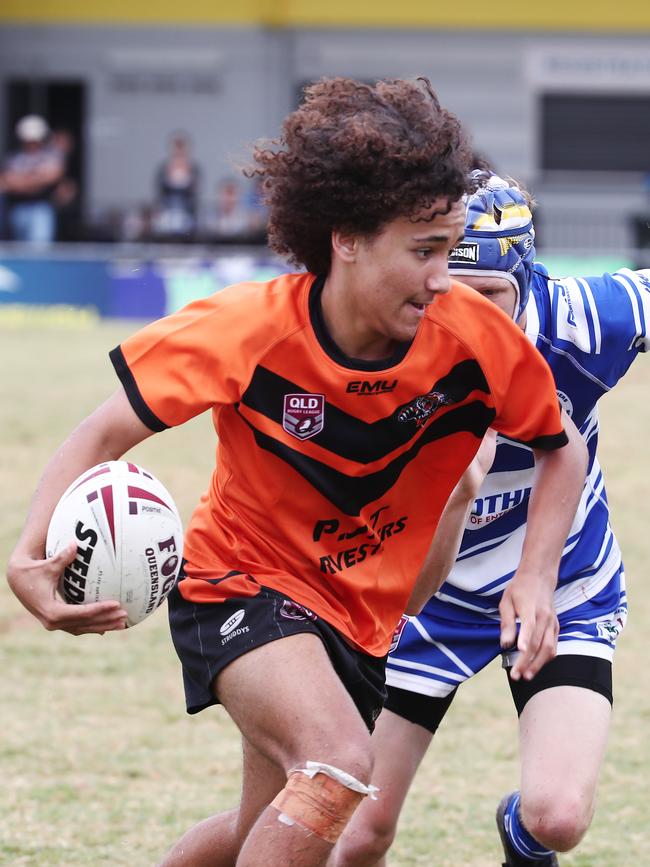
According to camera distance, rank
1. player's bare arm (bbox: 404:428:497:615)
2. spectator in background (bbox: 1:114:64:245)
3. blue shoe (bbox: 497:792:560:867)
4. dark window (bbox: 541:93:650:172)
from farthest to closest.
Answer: dark window (bbox: 541:93:650:172) → spectator in background (bbox: 1:114:64:245) → blue shoe (bbox: 497:792:560:867) → player's bare arm (bbox: 404:428:497:615)

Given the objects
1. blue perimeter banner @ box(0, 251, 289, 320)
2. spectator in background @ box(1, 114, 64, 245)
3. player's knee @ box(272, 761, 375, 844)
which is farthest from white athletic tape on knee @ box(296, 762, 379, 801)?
spectator in background @ box(1, 114, 64, 245)

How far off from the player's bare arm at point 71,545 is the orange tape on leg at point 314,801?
0.53 metres

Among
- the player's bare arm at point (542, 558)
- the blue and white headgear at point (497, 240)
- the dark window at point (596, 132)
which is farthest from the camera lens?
the dark window at point (596, 132)

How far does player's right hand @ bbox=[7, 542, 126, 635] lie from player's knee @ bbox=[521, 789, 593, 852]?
1.21 metres

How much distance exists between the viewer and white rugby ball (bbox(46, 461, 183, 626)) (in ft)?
11.2

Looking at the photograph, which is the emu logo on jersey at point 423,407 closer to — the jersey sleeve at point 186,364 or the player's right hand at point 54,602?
the jersey sleeve at point 186,364

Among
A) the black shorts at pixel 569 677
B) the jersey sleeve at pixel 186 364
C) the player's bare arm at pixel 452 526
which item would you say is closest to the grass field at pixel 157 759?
the black shorts at pixel 569 677

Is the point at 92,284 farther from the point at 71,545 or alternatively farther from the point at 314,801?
the point at 314,801

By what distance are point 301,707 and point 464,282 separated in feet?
4.31

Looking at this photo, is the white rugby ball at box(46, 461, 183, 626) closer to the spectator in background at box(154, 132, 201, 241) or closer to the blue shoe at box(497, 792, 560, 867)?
the blue shoe at box(497, 792, 560, 867)

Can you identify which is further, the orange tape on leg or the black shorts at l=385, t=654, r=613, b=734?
the black shorts at l=385, t=654, r=613, b=734

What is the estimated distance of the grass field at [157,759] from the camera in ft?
16.2

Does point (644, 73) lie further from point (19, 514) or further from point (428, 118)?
point (428, 118)

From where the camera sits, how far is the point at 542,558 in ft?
12.1
